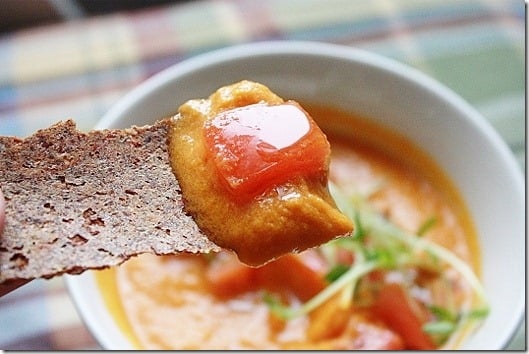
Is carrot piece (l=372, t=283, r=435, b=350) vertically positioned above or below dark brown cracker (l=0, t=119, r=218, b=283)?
below

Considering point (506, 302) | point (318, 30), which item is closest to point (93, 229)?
point (506, 302)

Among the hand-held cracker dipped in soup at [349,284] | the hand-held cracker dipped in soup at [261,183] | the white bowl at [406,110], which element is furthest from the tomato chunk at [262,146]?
the white bowl at [406,110]

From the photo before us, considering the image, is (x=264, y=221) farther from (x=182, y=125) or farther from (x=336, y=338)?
(x=336, y=338)

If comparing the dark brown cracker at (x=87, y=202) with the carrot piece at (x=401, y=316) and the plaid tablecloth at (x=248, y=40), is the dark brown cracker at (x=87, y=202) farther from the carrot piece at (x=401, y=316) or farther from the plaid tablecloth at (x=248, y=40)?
the plaid tablecloth at (x=248, y=40)

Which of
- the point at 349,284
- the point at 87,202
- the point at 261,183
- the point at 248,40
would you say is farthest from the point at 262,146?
the point at 248,40

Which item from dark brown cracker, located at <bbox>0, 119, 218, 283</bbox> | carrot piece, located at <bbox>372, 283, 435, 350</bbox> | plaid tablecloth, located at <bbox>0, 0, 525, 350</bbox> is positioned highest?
plaid tablecloth, located at <bbox>0, 0, 525, 350</bbox>

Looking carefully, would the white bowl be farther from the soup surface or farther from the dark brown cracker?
the dark brown cracker

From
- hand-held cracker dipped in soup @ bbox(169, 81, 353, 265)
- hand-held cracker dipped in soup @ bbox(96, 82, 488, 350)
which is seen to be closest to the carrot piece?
hand-held cracker dipped in soup @ bbox(96, 82, 488, 350)

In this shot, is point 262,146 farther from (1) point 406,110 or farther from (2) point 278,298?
(1) point 406,110
